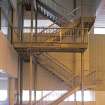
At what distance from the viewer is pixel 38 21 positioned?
22531mm

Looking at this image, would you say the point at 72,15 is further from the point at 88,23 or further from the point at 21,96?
the point at 21,96

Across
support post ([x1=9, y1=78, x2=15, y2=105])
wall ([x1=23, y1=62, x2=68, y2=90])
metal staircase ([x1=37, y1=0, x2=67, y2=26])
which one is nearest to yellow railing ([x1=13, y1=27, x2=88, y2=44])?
metal staircase ([x1=37, y1=0, x2=67, y2=26])

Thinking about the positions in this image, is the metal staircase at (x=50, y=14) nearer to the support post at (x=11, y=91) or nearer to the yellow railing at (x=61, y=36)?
the yellow railing at (x=61, y=36)

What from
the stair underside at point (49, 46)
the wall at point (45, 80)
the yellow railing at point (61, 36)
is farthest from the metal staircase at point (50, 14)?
the stair underside at point (49, 46)

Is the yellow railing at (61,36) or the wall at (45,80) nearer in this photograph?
the yellow railing at (61,36)

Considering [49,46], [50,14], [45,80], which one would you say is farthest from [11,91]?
[50,14]

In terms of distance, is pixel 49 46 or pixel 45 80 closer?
pixel 49 46

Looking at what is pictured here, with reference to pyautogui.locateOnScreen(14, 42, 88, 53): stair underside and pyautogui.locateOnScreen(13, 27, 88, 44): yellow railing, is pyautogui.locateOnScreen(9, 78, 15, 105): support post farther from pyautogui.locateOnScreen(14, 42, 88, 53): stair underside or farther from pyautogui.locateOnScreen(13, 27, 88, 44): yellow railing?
pyautogui.locateOnScreen(14, 42, 88, 53): stair underside

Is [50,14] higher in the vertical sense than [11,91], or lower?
higher

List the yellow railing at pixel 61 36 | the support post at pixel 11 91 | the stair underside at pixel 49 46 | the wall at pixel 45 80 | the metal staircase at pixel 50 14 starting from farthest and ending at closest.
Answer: the wall at pixel 45 80 < the metal staircase at pixel 50 14 < the support post at pixel 11 91 < the yellow railing at pixel 61 36 < the stair underside at pixel 49 46

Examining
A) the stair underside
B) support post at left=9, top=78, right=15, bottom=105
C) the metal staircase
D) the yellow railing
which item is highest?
the metal staircase

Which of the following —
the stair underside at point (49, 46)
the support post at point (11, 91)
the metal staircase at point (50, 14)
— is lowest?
the support post at point (11, 91)

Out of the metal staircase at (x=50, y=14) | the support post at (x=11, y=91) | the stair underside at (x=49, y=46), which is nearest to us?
the stair underside at (x=49, y=46)

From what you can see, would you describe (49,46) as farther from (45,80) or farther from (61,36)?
(45,80)
